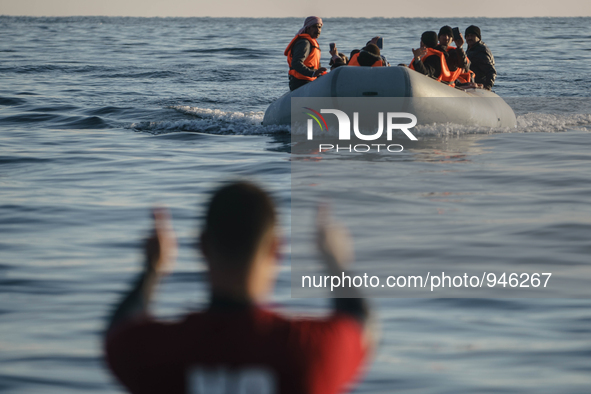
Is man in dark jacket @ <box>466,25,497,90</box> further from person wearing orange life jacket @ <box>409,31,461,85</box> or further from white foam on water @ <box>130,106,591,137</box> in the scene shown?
person wearing orange life jacket @ <box>409,31,461,85</box>

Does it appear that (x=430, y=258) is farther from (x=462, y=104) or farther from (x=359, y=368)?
(x=462, y=104)

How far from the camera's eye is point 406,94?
1049 centimetres

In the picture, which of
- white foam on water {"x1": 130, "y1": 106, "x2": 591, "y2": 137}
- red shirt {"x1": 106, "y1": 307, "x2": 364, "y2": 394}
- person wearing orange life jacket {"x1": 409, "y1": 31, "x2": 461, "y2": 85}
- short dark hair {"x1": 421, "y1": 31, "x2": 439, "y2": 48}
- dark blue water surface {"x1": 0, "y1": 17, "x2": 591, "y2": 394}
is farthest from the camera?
white foam on water {"x1": 130, "y1": 106, "x2": 591, "y2": 137}

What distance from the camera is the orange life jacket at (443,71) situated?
11195mm

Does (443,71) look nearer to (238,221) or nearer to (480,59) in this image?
(480,59)

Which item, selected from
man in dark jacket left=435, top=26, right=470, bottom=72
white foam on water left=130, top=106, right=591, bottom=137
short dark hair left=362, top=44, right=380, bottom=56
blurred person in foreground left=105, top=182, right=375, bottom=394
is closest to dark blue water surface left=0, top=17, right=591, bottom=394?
white foam on water left=130, top=106, right=591, bottom=137

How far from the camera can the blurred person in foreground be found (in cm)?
154

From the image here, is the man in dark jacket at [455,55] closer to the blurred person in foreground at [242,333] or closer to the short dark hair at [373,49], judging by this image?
the short dark hair at [373,49]

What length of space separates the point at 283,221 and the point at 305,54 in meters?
5.42

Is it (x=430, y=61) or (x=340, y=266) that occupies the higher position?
(x=340, y=266)

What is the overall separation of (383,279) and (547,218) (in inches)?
86.8

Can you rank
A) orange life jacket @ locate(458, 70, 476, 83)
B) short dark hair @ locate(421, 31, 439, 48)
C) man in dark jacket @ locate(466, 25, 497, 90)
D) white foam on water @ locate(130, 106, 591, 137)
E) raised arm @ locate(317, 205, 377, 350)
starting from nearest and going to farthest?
raised arm @ locate(317, 205, 377, 350) < short dark hair @ locate(421, 31, 439, 48) < white foam on water @ locate(130, 106, 591, 137) < orange life jacket @ locate(458, 70, 476, 83) < man in dark jacket @ locate(466, 25, 497, 90)

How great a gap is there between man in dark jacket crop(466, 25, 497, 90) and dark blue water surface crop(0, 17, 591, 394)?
40.2 inches

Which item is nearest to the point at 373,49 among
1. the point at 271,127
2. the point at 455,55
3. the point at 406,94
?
the point at 406,94
